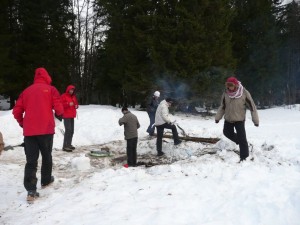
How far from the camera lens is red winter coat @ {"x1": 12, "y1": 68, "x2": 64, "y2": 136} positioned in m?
5.74

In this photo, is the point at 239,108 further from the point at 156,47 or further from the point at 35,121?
the point at 156,47

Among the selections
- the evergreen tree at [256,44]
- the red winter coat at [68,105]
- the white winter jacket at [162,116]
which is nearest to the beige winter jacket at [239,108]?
the white winter jacket at [162,116]

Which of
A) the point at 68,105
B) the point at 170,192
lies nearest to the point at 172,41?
the point at 68,105

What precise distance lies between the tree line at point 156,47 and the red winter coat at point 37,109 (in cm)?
1377

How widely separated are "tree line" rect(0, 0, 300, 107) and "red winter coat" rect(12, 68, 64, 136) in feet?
45.2

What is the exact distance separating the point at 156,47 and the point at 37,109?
48.5 ft

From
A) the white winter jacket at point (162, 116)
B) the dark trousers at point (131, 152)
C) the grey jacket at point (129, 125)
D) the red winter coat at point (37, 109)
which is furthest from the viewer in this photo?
the white winter jacket at point (162, 116)

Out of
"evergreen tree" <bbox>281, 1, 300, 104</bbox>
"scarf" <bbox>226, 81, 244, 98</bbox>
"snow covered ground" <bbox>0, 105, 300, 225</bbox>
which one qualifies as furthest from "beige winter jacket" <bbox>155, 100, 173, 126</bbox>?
"evergreen tree" <bbox>281, 1, 300, 104</bbox>

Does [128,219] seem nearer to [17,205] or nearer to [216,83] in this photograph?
[17,205]

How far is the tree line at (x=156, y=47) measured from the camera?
64.5ft

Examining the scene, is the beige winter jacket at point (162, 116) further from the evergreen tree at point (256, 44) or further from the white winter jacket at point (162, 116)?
the evergreen tree at point (256, 44)

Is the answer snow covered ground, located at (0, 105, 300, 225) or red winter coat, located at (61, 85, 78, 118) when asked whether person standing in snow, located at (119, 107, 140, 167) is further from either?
red winter coat, located at (61, 85, 78, 118)

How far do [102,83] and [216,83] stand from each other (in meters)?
11.0

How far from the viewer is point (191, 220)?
14.5ft
